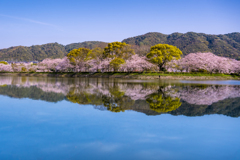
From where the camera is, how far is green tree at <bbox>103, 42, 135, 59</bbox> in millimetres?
60031

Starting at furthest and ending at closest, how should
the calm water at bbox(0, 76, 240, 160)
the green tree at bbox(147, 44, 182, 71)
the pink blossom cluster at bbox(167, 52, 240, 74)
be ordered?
1. the pink blossom cluster at bbox(167, 52, 240, 74)
2. the green tree at bbox(147, 44, 182, 71)
3. the calm water at bbox(0, 76, 240, 160)

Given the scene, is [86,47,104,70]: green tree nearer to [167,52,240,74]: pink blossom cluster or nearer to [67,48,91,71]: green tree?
[67,48,91,71]: green tree

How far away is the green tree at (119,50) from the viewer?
60.0 meters

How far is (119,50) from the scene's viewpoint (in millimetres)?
60750

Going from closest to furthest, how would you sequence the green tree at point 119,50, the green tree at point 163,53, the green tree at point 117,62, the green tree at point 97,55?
the green tree at point 163,53, the green tree at point 117,62, the green tree at point 119,50, the green tree at point 97,55

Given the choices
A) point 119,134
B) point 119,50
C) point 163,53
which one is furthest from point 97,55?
point 119,134

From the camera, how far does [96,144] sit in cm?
528

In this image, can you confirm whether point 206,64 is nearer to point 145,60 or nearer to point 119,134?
point 145,60

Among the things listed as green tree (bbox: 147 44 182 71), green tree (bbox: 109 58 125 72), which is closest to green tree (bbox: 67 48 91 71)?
green tree (bbox: 109 58 125 72)

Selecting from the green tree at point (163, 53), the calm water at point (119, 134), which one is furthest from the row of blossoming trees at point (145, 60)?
the calm water at point (119, 134)

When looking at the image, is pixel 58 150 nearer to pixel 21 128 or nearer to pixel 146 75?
pixel 21 128

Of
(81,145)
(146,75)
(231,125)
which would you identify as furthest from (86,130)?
(146,75)

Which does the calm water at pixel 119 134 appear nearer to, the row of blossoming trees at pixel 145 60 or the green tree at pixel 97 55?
the row of blossoming trees at pixel 145 60

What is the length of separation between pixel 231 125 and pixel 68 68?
7348cm
